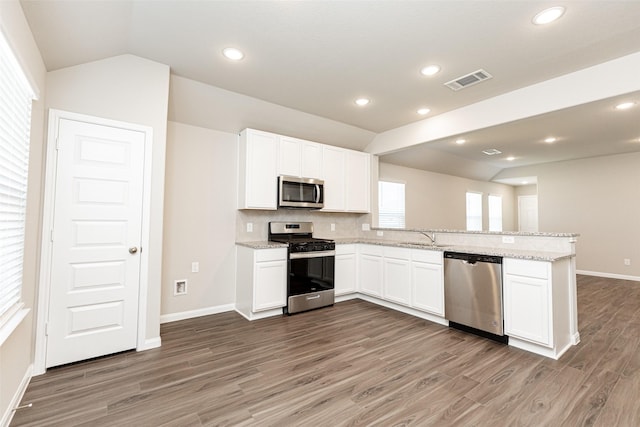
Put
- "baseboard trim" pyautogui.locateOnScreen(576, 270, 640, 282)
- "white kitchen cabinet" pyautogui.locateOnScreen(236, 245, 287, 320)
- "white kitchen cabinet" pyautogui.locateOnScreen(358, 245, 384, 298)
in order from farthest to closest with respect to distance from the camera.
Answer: "baseboard trim" pyautogui.locateOnScreen(576, 270, 640, 282), "white kitchen cabinet" pyautogui.locateOnScreen(358, 245, 384, 298), "white kitchen cabinet" pyautogui.locateOnScreen(236, 245, 287, 320)

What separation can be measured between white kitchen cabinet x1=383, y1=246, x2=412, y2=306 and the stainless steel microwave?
1234 mm

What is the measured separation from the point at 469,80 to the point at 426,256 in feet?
6.61

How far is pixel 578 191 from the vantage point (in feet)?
22.3

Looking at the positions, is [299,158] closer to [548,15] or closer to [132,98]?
[132,98]

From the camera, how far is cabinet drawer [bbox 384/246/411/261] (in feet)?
12.6

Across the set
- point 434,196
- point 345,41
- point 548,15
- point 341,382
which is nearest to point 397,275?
point 341,382

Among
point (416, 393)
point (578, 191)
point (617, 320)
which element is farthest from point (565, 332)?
point (578, 191)

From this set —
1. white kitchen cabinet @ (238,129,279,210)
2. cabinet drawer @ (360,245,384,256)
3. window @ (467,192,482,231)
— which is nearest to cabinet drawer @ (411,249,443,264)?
cabinet drawer @ (360,245,384,256)

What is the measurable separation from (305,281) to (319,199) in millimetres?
1199

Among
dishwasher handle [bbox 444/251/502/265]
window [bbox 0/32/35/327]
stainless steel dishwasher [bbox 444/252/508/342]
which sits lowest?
stainless steel dishwasher [bbox 444/252/508/342]

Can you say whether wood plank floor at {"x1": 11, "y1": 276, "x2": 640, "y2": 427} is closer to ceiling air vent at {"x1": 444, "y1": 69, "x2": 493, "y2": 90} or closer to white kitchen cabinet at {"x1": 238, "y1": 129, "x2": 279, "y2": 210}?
white kitchen cabinet at {"x1": 238, "y1": 129, "x2": 279, "y2": 210}

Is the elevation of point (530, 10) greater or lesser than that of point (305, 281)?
greater

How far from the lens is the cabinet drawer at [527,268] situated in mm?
2641

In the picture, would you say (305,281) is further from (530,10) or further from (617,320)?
(617,320)
